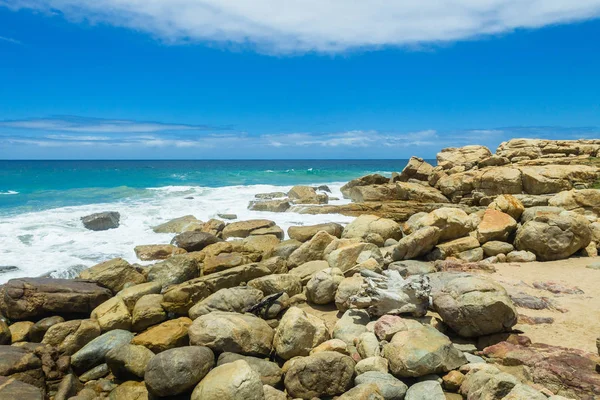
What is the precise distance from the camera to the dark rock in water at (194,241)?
13203mm

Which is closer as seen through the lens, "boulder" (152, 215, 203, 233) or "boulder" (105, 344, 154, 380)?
"boulder" (105, 344, 154, 380)

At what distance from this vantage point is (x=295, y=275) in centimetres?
937

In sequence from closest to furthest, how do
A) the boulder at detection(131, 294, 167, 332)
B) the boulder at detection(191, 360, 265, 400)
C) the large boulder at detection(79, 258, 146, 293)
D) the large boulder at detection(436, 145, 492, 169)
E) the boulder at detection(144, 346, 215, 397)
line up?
the boulder at detection(191, 360, 265, 400)
the boulder at detection(144, 346, 215, 397)
the boulder at detection(131, 294, 167, 332)
the large boulder at detection(79, 258, 146, 293)
the large boulder at detection(436, 145, 492, 169)

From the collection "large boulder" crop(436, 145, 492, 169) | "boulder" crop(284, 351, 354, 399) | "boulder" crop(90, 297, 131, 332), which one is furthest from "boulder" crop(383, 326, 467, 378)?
"large boulder" crop(436, 145, 492, 169)

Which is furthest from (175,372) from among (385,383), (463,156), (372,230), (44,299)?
(463,156)

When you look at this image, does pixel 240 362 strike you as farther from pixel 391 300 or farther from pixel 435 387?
pixel 391 300

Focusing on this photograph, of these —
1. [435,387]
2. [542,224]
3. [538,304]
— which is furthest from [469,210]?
[435,387]

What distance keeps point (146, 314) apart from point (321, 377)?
3.92 m

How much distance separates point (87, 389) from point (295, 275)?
14.5 ft

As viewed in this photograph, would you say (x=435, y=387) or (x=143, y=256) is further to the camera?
(x=143, y=256)

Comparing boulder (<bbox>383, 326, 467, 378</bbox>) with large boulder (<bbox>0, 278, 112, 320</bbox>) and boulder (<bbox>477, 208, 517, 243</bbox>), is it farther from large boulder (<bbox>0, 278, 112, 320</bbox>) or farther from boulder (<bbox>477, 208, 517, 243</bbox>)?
large boulder (<bbox>0, 278, 112, 320</bbox>)

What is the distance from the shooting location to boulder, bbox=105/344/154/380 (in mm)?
6414

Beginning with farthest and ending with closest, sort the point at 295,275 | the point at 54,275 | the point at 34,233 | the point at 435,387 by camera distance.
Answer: the point at 34,233 → the point at 54,275 → the point at 295,275 → the point at 435,387

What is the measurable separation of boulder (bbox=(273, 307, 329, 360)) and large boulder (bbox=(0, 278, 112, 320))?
433 cm
